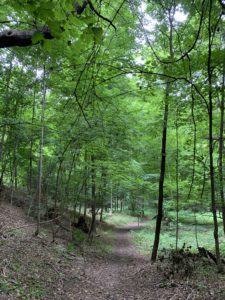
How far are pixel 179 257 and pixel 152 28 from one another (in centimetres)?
642

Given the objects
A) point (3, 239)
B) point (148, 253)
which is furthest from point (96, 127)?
point (148, 253)

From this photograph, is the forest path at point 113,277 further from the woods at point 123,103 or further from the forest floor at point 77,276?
the woods at point 123,103

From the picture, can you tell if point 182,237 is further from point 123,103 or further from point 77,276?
point 77,276

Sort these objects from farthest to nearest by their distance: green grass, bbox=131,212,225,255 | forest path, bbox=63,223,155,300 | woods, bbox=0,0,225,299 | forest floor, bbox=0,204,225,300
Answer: green grass, bbox=131,212,225,255, forest path, bbox=63,223,155,300, woods, bbox=0,0,225,299, forest floor, bbox=0,204,225,300

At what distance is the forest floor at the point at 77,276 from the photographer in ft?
17.1

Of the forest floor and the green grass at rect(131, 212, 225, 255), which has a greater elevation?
the forest floor

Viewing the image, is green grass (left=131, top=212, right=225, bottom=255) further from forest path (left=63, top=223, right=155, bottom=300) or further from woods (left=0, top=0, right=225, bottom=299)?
forest path (left=63, top=223, right=155, bottom=300)

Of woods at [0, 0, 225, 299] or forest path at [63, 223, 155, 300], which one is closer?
woods at [0, 0, 225, 299]

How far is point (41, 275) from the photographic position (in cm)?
611

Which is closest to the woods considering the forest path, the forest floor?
the forest floor

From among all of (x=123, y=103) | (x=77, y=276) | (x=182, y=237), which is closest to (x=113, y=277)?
(x=77, y=276)

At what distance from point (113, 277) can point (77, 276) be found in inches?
48.3

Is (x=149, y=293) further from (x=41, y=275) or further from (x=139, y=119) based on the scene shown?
(x=139, y=119)

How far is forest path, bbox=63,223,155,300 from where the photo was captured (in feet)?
19.8
